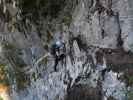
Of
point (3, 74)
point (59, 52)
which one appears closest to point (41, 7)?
point (59, 52)

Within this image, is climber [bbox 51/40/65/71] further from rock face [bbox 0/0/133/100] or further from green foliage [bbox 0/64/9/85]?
green foliage [bbox 0/64/9/85]

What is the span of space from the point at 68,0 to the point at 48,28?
0.92 feet

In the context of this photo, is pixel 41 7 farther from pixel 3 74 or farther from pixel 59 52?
pixel 3 74

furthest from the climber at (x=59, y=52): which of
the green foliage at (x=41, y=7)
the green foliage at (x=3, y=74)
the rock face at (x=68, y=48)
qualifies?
the green foliage at (x=3, y=74)

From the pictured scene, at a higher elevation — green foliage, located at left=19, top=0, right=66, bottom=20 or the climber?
green foliage, located at left=19, top=0, right=66, bottom=20

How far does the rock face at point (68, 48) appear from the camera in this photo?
2771 millimetres

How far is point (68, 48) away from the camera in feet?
9.29

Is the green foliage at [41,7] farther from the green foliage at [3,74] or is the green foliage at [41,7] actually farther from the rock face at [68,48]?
the green foliage at [3,74]

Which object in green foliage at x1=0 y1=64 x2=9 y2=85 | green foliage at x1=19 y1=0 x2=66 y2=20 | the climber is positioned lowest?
green foliage at x1=0 y1=64 x2=9 y2=85

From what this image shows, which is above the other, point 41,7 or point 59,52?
point 41,7

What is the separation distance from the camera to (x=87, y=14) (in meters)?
2.80

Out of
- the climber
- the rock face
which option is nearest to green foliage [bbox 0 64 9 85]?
the rock face

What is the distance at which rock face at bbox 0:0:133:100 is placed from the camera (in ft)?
9.09

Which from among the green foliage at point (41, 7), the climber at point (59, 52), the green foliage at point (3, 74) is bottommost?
the green foliage at point (3, 74)
